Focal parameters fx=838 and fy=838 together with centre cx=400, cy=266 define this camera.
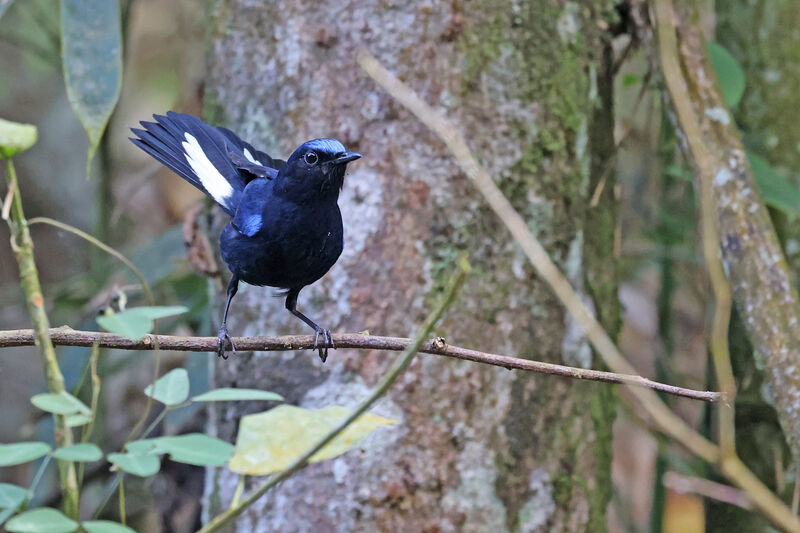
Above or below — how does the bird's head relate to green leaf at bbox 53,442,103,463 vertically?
above

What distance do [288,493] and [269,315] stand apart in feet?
1.91

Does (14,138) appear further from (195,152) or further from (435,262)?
(435,262)

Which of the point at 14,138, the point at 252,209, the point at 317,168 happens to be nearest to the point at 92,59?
the point at 252,209

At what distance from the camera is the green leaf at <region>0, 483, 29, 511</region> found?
124 cm

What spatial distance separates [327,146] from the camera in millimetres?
2330

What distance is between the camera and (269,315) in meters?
2.80

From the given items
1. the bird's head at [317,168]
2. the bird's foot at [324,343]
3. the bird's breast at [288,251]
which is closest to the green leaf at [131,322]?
the bird's foot at [324,343]

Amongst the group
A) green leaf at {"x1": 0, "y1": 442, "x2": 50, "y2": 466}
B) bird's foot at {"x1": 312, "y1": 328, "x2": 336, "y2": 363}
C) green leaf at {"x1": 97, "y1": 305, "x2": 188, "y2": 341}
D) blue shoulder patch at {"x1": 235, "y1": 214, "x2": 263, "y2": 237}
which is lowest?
green leaf at {"x1": 0, "y1": 442, "x2": 50, "y2": 466}

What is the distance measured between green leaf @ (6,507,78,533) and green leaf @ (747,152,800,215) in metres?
2.54

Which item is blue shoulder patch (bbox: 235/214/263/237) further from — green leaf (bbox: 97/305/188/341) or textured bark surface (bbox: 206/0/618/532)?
green leaf (bbox: 97/305/188/341)

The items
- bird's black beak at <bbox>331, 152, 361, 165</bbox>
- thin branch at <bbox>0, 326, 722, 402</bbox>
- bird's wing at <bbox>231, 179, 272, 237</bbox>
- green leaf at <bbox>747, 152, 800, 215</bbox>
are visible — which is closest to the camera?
thin branch at <bbox>0, 326, 722, 402</bbox>

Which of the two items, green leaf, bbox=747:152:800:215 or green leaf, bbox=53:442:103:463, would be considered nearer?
green leaf, bbox=53:442:103:463

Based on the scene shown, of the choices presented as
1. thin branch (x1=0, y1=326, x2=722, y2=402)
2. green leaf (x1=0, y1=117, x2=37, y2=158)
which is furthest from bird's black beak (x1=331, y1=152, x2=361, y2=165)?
green leaf (x1=0, y1=117, x2=37, y2=158)

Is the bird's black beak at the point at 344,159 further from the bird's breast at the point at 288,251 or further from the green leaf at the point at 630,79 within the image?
the green leaf at the point at 630,79
